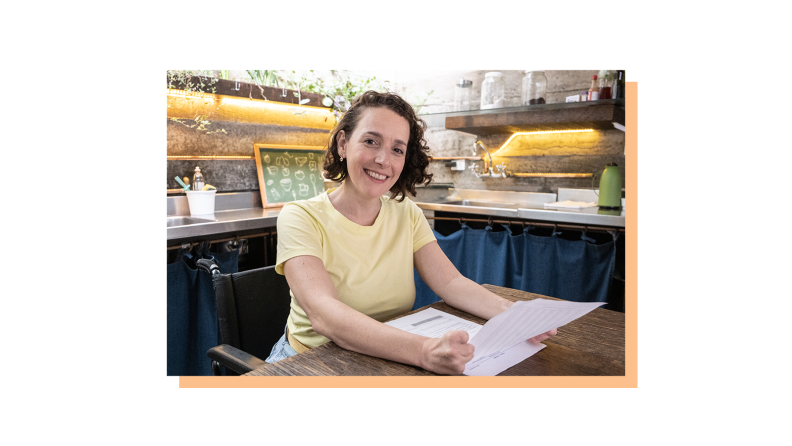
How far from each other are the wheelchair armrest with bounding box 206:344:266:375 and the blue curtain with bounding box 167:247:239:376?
1.22 meters

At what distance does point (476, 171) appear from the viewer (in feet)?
12.2

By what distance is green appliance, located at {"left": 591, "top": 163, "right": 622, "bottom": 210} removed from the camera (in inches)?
108

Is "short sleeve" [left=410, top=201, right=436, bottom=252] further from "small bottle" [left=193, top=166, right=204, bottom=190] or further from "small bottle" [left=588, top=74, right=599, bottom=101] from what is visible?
"small bottle" [left=588, top=74, right=599, bottom=101]

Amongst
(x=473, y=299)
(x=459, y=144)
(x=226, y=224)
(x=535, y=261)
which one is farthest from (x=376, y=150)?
(x=459, y=144)

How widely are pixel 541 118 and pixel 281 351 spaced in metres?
2.40

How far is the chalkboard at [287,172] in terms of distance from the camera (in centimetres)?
297

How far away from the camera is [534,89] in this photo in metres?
3.04

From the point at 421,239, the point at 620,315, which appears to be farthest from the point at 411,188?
the point at 620,315

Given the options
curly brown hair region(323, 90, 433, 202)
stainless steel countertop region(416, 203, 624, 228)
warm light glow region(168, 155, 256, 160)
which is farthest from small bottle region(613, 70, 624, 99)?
warm light glow region(168, 155, 256, 160)

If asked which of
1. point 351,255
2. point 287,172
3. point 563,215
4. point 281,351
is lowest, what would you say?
point 281,351

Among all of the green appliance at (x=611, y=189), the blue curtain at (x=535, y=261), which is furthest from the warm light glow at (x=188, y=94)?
the green appliance at (x=611, y=189)

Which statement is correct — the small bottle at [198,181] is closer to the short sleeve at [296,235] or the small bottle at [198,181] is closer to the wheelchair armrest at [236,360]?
the short sleeve at [296,235]

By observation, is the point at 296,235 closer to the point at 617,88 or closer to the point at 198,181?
the point at 198,181

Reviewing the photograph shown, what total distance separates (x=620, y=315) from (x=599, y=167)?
7.54ft
